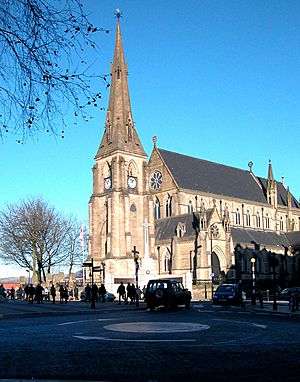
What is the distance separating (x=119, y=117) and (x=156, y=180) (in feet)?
38.9

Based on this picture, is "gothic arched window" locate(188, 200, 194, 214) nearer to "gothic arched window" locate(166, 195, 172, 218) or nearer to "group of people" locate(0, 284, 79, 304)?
"gothic arched window" locate(166, 195, 172, 218)

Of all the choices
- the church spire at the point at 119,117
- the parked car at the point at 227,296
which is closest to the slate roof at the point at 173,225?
the church spire at the point at 119,117

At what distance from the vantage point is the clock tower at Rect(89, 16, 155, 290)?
222 ft

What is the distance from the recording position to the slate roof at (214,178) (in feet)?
265

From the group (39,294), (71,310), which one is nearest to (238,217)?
(39,294)

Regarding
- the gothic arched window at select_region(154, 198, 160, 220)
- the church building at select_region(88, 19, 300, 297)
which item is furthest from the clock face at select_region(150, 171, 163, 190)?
the gothic arched window at select_region(154, 198, 160, 220)

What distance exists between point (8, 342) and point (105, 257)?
53.6 metres

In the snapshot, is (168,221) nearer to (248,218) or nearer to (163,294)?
(248,218)

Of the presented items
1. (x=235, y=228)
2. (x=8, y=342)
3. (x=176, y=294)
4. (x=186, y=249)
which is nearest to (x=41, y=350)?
(x=8, y=342)

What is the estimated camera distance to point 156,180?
264ft

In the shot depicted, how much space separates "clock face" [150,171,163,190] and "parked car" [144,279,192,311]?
46.0 m

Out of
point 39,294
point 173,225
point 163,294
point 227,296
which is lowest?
point 227,296

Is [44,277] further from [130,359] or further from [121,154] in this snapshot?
[130,359]

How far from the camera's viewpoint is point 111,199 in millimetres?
69312
